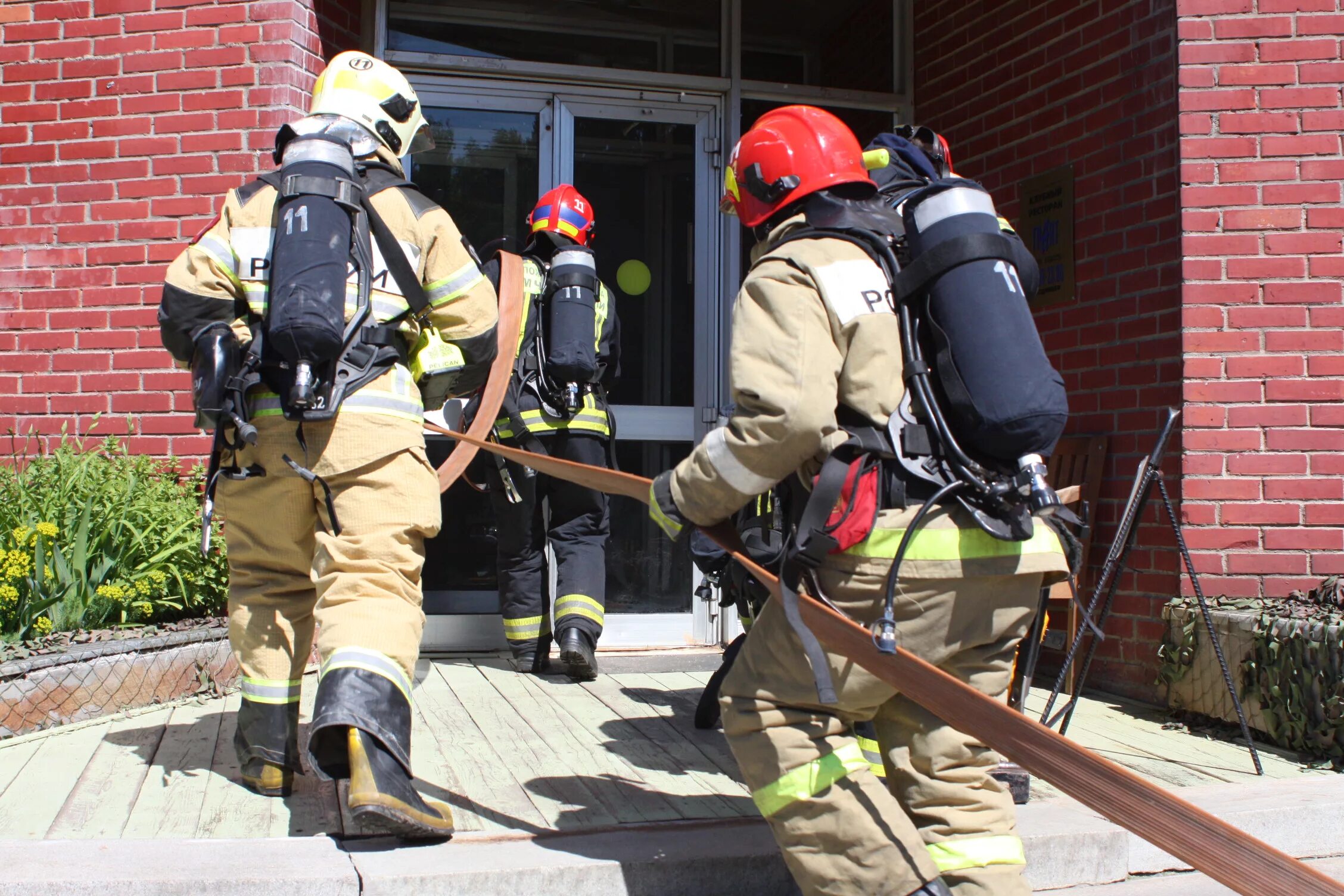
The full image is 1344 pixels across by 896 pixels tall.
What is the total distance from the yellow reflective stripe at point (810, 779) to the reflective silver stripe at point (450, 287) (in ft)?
5.58

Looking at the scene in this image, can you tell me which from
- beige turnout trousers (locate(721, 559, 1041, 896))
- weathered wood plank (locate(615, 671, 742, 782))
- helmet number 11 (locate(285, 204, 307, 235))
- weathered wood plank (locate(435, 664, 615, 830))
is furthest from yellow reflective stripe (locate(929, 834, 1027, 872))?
helmet number 11 (locate(285, 204, 307, 235))

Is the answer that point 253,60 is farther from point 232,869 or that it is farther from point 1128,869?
point 1128,869

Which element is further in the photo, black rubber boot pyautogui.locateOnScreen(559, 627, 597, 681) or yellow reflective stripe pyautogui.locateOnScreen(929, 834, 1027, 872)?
black rubber boot pyautogui.locateOnScreen(559, 627, 597, 681)

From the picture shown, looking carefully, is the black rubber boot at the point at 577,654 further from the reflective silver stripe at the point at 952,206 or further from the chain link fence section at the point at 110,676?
the reflective silver stripe at the point at 952,206

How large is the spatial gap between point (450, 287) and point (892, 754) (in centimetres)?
179

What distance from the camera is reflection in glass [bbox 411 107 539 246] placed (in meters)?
6.00

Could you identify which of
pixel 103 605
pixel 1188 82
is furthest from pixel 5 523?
pixel 1188 82

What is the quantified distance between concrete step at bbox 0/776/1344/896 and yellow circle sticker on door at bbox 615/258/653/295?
142 inches

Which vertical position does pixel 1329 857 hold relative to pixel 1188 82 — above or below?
below

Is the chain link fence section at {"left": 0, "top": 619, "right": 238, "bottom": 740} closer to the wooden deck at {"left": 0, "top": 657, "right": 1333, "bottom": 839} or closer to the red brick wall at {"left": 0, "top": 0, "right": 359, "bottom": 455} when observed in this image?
the wooden deck at {"left": 0, "top": 657, "right": 1333, "bottom": 839}

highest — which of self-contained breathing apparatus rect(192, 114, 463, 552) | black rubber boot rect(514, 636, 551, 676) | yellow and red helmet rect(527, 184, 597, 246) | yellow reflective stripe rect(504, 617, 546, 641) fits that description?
yellow and red helmet rect(527, 184, 597, 246)

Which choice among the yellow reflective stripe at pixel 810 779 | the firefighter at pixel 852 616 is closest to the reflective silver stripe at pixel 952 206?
the firefighter at pixel 852 616

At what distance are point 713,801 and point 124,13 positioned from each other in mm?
4308

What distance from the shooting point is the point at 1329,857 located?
3.40m
